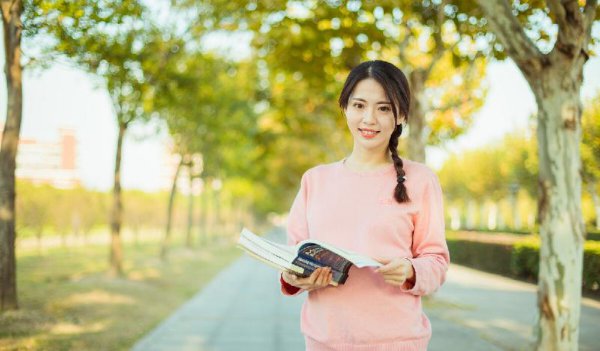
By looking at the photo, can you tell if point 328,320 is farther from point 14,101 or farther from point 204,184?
point 204,184

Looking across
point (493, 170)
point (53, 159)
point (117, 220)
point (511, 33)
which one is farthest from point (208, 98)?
point (53, 159)

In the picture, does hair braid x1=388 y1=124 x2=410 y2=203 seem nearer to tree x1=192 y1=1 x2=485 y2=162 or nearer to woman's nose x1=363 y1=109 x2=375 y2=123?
woman's nose x1=363 y1=109 x2=375 y2=123

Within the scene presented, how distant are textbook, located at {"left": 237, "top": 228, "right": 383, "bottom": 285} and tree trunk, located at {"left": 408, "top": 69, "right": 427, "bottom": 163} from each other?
964 cm

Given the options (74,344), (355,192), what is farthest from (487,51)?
(355,192)

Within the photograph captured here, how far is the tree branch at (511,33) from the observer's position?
18.6ft

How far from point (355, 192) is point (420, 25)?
1024 cm

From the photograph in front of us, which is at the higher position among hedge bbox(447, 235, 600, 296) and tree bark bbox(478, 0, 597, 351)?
tree bark bbox(478, 0, 597, 351)

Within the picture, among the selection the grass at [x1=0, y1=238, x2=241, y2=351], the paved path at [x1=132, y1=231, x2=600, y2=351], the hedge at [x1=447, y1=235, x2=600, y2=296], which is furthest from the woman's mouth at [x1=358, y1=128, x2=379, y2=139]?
the hedge at [x1=447, y1=235, x2=600, y2=296]

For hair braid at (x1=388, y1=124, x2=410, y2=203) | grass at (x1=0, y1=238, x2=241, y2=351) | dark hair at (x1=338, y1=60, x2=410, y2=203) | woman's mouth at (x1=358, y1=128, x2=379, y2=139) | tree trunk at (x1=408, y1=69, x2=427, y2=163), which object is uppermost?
tree trunk at (x1=408, y1=69, x2=427, y2=163)

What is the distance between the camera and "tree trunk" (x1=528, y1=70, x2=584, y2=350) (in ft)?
18.9

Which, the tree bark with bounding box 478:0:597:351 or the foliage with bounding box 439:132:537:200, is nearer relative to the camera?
the tree bark with bounding box 478:0:597:351

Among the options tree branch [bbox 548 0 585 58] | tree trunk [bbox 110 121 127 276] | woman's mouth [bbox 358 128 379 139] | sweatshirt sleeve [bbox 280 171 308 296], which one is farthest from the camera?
tree trunk [bbox 110 121 127 276]

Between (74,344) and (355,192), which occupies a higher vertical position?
(355,192)

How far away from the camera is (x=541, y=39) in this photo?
29.7 ft
